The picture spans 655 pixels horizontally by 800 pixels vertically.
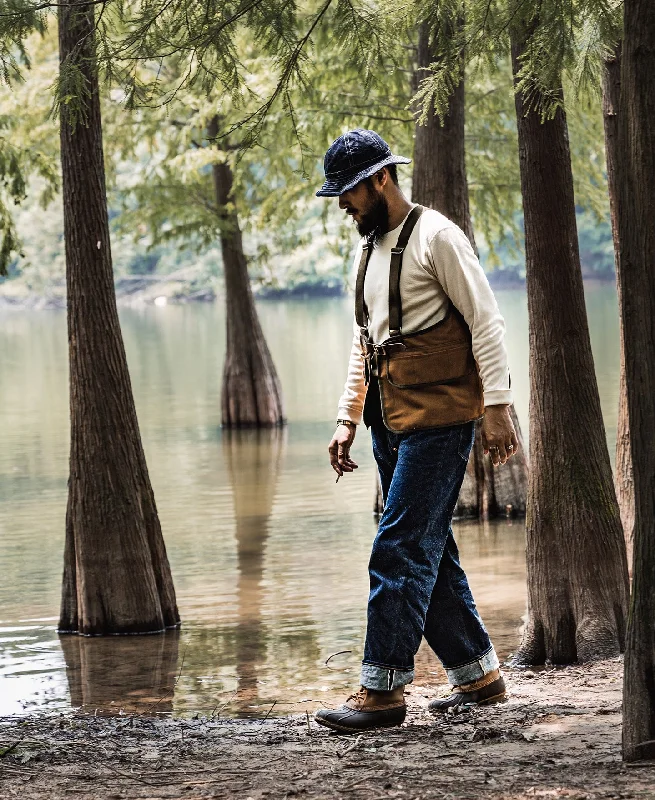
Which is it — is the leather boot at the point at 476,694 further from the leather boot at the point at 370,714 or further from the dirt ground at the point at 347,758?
the leather boot at the point at 370,714

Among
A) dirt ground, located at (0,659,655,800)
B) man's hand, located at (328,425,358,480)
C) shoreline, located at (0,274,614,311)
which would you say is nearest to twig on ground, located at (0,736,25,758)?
dirt ground, located at (0,659,655,800)

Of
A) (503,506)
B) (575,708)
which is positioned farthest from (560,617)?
(503,506)

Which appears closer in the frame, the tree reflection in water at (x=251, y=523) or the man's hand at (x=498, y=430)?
the man's hand at (x=498, y=430)

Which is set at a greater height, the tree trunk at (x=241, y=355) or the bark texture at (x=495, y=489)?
the tree trunk at (x=241, y=355)

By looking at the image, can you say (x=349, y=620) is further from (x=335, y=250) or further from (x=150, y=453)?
(x=335, y=250)

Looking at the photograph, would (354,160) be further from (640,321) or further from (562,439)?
(562,439)

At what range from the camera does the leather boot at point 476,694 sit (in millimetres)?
5156

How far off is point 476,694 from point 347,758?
988mm

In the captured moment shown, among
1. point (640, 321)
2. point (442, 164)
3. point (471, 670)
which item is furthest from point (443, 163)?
point (640, 321)

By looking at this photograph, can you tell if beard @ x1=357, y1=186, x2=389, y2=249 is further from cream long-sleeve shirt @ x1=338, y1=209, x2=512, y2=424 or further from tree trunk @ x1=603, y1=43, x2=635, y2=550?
tree trunk @ x1=603, y1=43, x2=635, y2=550

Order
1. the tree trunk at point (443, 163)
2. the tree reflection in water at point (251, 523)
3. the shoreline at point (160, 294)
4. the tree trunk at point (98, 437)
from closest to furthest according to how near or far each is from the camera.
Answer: the tree reflection in water at point (251, 523) < the tree trunk at point (98, 437) < the tree trunk at point (443, 163) < the shoreline at point (160, 294)

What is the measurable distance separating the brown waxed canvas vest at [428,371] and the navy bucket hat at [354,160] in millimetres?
248

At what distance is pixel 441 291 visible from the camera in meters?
4.84

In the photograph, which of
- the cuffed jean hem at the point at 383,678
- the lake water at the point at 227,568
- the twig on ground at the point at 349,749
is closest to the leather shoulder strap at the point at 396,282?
the cuffed jean hem at the point at 383,678
